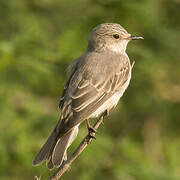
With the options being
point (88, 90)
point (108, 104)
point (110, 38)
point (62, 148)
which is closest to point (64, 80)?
point (110, 38)

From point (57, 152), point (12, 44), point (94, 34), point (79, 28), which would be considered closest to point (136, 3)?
point (79, 28)

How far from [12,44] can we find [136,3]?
2068 millimetres

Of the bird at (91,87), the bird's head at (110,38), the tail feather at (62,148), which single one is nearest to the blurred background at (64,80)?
the bird's head at (110,38)

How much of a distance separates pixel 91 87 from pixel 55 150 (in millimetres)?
896

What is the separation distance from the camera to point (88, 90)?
6.24m

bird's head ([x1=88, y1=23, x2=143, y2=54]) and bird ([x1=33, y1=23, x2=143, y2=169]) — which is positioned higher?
bird's head ([x1=88, y1=23, x2=143, y2=54])

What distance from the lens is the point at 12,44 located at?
7.41 metres

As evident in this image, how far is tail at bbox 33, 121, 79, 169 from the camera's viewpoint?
18.3 feet

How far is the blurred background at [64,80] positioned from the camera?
7707 mm

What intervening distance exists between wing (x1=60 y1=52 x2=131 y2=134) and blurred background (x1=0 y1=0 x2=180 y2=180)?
126 cm

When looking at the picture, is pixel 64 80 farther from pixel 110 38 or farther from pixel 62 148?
pixel 62 148

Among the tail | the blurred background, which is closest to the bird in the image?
the tail

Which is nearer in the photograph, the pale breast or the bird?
the bird

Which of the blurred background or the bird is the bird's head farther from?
the blurred background
